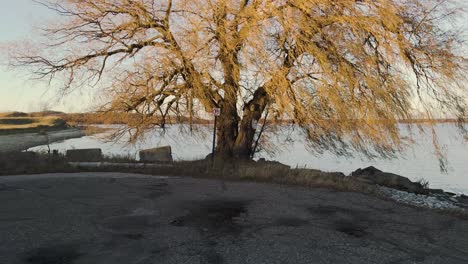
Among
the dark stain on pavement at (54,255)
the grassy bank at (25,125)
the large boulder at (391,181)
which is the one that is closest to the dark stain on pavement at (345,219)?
the dark stain on pavement at (54,255)

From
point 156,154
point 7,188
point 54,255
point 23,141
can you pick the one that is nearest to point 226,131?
point 156,154

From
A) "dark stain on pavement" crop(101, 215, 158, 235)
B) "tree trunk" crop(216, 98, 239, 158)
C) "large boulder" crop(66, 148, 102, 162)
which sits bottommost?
"dark stain on pavement" crop(101, 215, 158, 235)

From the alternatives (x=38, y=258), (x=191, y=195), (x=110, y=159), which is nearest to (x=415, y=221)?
(x=191, y=195)

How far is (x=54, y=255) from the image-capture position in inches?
223

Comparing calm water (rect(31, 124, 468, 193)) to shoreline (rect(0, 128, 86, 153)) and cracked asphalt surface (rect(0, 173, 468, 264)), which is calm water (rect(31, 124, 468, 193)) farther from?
shoreline (rect(0, 128, 86, 153))

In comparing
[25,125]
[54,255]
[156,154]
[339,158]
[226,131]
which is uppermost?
[25,125]

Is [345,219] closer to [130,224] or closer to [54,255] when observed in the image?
[130,224]

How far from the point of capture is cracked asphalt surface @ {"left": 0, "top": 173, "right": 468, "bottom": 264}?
5824 millimetres

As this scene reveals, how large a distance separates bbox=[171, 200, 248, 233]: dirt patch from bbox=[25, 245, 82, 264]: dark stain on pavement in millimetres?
1926

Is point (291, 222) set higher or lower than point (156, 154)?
lower

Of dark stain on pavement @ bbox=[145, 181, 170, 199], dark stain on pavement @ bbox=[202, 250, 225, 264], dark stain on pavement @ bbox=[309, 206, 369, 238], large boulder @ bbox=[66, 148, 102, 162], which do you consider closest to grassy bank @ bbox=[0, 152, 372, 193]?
large boulder @ bbox=[66, 148, 102, 162]

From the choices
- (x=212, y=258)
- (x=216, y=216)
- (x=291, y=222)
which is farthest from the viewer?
(x=216, y=216)

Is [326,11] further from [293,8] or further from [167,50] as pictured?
[167,50]

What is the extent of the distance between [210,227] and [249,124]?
10.5 metres
